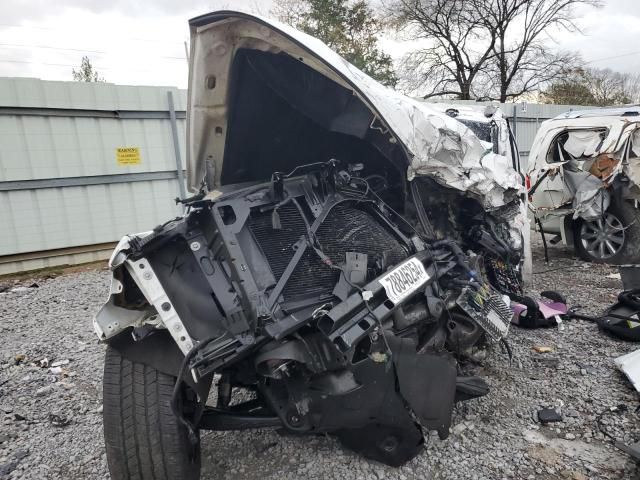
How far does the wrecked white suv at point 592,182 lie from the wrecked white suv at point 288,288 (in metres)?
4.11

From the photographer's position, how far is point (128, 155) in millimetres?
7699

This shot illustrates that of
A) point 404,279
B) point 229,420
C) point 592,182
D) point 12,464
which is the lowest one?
point 12,464

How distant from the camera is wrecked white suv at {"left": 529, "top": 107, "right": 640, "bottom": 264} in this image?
19.3ft

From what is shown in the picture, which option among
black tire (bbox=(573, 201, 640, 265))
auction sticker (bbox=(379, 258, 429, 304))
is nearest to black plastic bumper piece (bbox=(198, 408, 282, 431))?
auction sticker (bbox=(379, 258, 429, 304))

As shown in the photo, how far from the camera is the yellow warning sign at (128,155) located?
762 cm

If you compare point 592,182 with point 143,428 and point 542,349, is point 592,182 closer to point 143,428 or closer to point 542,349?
point 542,349

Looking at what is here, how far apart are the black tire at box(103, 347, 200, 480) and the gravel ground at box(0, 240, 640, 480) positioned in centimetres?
46

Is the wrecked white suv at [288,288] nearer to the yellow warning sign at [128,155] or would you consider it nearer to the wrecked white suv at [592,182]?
the wrecked white suv at [592,182]

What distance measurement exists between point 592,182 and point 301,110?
498 cm

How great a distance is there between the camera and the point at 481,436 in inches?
100

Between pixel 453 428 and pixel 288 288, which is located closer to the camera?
pixel 288 288

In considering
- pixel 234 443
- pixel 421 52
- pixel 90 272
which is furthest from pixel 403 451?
pixel 421 52

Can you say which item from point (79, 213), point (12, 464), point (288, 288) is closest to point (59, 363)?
point (12, 464)

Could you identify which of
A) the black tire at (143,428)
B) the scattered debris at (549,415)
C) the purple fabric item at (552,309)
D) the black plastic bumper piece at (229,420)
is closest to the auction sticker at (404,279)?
the black plastic bumper piece at (229,420)
